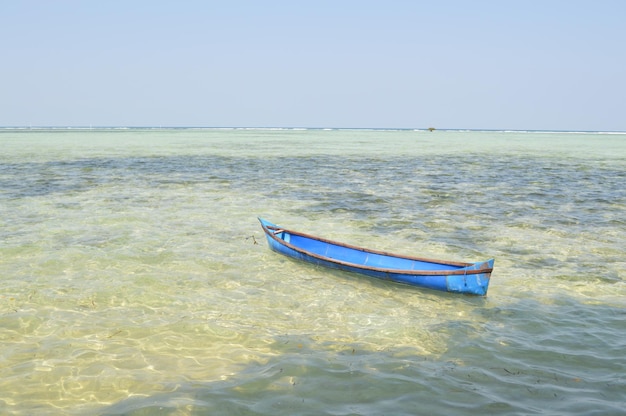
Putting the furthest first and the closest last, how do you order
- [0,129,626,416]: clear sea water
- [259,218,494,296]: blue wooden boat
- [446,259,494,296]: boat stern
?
[259,218,494,296]: blue wooden boat < [446,259,494,296]: boat stern < [0,129,626,416]: clear sea water

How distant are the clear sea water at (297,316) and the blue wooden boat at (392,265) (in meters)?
0.31

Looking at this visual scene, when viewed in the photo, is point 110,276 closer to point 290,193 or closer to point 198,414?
point 198,414

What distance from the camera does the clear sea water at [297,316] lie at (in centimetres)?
752

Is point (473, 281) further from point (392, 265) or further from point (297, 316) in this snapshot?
point (297, 316)

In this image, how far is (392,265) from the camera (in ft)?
47.2

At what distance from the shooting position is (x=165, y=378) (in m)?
8.05

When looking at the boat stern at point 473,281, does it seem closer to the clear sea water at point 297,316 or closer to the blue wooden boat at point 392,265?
the blue wooden boat at point 392,265

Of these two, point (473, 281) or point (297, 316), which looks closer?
point (297, 316)

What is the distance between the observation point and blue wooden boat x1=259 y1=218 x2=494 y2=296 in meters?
11.7

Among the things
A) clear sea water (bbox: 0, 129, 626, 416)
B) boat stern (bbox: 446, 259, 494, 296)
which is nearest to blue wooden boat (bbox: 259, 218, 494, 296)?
boat stern (bbox: 446, 259, 494, 296)

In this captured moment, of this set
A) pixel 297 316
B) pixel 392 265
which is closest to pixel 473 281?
pixel 392 265

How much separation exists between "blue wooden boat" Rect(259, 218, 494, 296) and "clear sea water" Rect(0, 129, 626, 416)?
31 cm

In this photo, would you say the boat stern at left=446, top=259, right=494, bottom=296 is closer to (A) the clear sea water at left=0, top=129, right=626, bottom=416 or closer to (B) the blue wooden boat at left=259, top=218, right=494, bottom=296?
(B) the blue wooden boat at left=259, top=218, right=494, bottom=296

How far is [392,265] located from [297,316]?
438 cm
